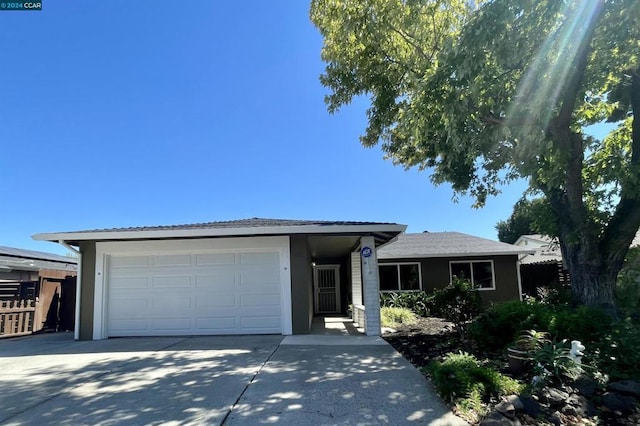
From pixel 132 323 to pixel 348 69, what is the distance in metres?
9.00

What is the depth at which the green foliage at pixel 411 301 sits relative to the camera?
51.0 feet

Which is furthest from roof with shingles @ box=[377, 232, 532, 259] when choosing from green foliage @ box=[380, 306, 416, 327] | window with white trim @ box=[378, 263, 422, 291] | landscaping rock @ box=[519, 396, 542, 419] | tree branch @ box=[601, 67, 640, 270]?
landscaping rock @ box=[519, 396, 542, 419]

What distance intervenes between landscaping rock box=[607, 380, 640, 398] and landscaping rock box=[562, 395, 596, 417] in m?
0.38

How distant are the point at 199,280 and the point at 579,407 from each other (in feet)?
27.3

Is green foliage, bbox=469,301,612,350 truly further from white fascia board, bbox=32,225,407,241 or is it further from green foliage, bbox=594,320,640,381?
white fascia board, bbox=32,225,407,241

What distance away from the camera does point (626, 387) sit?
4.33 metres

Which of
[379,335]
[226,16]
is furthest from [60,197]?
[379,335]

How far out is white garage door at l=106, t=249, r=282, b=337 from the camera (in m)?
9.92

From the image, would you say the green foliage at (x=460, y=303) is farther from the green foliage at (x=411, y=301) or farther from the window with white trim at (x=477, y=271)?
the window with white trim at (x=477, y=271)

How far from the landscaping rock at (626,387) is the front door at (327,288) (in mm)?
13413

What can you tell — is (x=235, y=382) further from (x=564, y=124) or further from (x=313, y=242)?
(x=564, y=124)

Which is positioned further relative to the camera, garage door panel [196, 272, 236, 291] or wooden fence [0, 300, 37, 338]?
wooden fence [0, 300, 37, 338]

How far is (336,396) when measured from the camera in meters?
4.68

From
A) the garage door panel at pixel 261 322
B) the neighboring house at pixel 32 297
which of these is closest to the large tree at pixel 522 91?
the garage door panel at pixel 261 322
